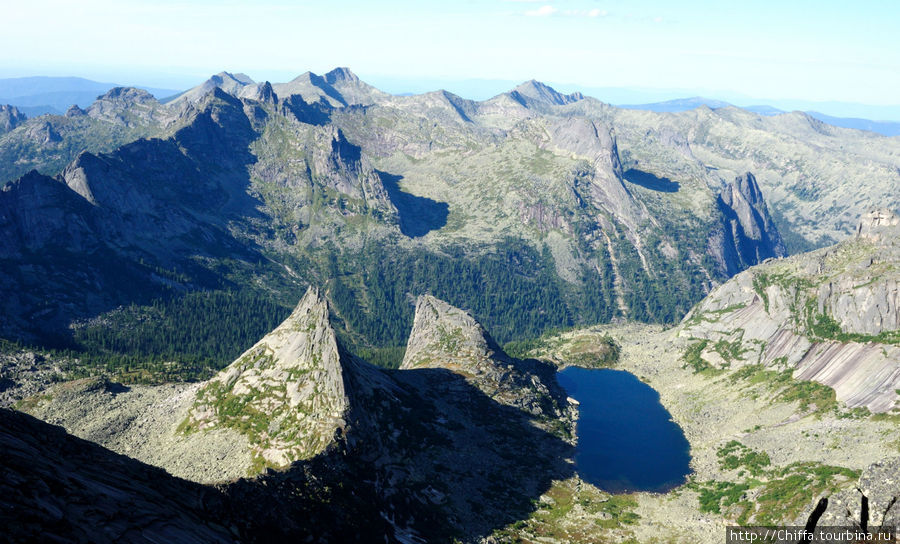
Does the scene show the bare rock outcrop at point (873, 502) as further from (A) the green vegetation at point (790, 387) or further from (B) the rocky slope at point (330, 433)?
A: (A) the green vegetation at point (790, 387)

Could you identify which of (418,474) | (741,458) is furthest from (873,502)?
(741,458)

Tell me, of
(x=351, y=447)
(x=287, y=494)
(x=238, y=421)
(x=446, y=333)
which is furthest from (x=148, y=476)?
(x=446, y=333)

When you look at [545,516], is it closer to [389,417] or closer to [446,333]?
[389,417]

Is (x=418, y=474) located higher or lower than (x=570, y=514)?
higher

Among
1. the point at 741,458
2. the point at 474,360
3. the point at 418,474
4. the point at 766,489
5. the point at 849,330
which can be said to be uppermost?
the point at 849,330

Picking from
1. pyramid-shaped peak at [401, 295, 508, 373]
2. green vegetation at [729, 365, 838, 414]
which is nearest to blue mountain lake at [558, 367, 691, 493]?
green vegetation at [729, 365, 838, 414]

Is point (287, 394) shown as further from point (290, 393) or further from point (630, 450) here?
point (630, 450)

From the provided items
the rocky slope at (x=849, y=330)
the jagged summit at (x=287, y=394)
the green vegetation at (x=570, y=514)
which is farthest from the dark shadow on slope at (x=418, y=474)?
the rocky slope at (x=849, y=330)
